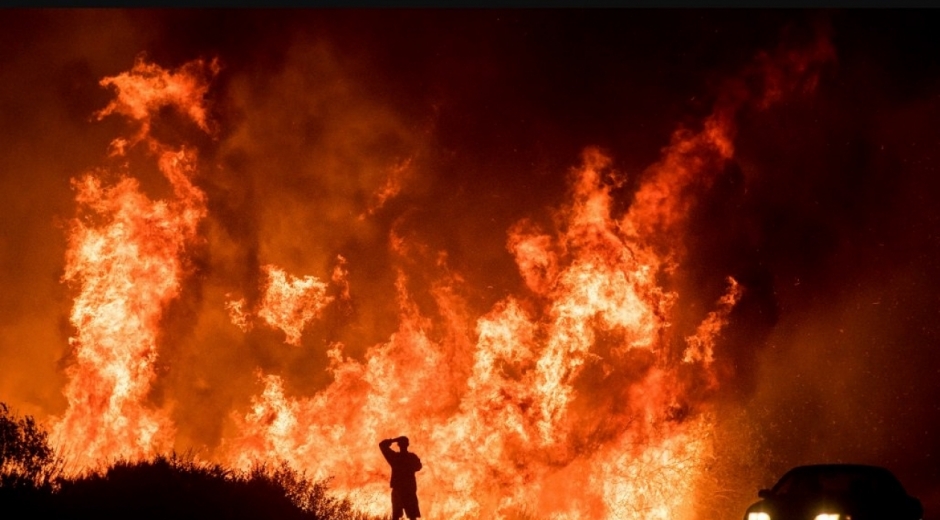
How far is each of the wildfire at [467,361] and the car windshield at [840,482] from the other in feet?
26.7

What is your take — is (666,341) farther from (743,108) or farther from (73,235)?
(73,235)

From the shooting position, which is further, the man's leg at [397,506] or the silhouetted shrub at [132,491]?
the man's leg at [397,506]

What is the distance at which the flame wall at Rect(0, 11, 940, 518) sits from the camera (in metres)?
19.6

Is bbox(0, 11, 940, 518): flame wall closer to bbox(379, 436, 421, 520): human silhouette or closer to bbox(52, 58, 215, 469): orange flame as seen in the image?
bbox(52, 58, 215, 469): orange flame

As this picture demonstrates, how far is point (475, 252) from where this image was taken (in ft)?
72.9

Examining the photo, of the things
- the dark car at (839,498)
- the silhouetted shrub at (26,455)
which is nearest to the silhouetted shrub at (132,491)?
the silhouetted shrub at (26,455)

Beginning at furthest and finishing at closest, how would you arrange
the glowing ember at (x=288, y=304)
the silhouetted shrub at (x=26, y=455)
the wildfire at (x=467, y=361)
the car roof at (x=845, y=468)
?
the glowing ember at (x=288, y=304)
the wildfire at (x=467, y=361)
the silhouetted shrub at (x=26, y=455)
the car roof at (x=845, y=468)

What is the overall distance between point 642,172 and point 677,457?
6.46 metres

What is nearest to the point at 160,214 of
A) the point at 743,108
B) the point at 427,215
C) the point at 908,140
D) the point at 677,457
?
the point at 427,215

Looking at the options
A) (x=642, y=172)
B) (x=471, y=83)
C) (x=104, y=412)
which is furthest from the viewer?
(x=471, y=83)

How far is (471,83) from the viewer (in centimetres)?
2388

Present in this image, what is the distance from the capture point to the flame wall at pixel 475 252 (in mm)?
19578

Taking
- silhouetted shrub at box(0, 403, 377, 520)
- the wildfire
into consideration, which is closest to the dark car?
silhouetted shrub at box(0, 403, 377, 520)

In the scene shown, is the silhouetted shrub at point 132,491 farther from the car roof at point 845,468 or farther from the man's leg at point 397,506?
the car roof at point 845,468
